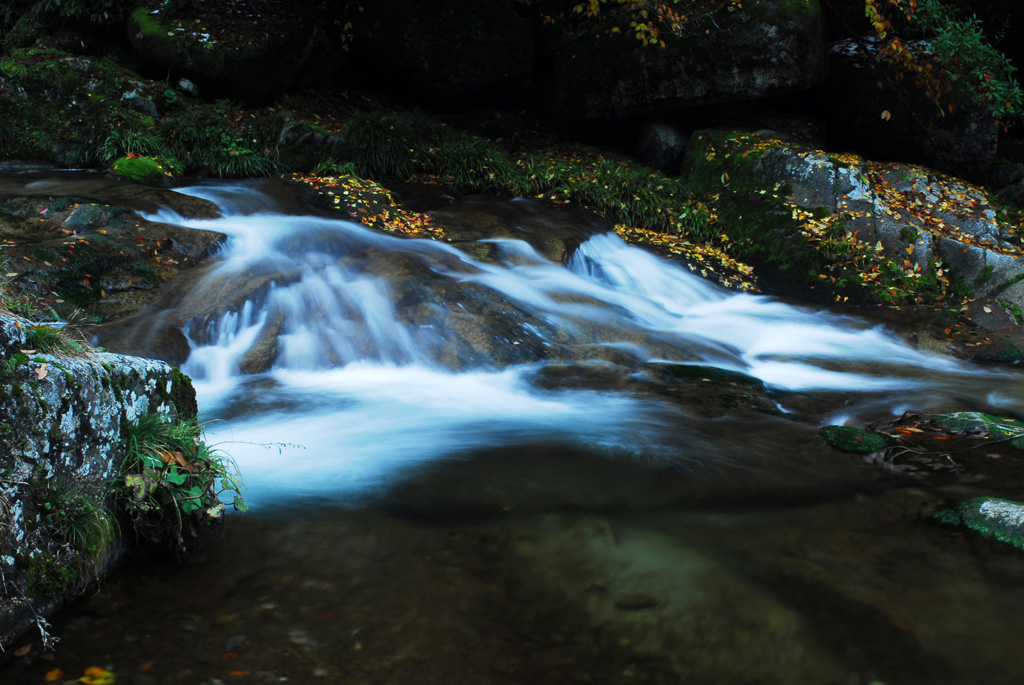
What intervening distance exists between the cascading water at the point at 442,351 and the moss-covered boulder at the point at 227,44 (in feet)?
11.1

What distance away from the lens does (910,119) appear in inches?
476

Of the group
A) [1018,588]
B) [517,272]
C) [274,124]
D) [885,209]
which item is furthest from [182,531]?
[885,209]

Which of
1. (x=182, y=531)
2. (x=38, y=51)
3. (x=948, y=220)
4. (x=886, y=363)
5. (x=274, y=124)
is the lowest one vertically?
(x=886, y=363)

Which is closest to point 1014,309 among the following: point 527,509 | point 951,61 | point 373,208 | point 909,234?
point 909,234

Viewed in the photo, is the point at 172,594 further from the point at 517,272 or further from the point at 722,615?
the point at 517,272

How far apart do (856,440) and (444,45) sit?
10.8 m

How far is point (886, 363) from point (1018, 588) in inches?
187

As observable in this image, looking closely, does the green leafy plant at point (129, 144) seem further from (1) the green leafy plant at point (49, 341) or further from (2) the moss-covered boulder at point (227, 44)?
(1) the green leafy plant at point (49, 341)

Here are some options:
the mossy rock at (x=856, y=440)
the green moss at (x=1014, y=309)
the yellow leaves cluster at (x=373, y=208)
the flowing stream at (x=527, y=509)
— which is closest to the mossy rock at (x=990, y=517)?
the flowing stream at (x=527, y=509)

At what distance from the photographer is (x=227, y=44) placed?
38.4 feet

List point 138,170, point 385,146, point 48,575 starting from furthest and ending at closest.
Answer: point 385,146, point 138,170, point 48,575

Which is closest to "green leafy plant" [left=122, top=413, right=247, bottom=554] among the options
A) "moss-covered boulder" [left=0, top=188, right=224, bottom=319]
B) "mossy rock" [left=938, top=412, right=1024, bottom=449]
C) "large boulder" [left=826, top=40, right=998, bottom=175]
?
"moss-covered boulder" [left=0, top=188, right=224, bottom=319]

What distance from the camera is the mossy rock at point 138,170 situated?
9302 mm

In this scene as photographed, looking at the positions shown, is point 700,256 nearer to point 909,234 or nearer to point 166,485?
point 909,234
